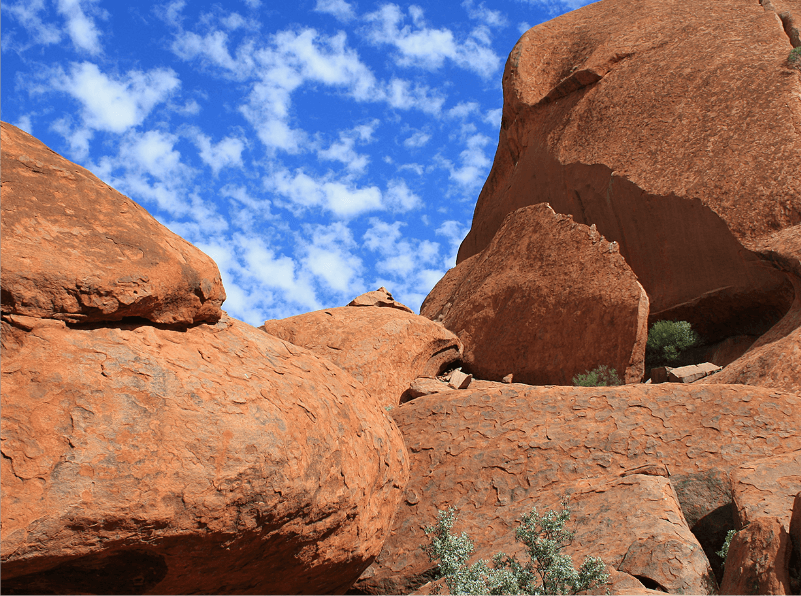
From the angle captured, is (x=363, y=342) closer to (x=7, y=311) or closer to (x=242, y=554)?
(x=242, y=554)

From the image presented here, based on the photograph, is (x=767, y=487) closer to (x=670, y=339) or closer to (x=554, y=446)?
(x=554, y=446)

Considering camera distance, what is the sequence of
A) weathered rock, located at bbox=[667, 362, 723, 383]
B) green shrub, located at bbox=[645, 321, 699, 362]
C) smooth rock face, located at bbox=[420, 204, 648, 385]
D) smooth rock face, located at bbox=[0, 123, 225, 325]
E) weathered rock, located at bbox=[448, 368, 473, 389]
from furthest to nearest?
1. green shrub, located at bbox=[645, 321, 699, 362]
2. smooth rock face, located at bbox=[420, 204, 648, 385]
3. weathered rock, located at bbox=[667, 362, 723, 383]
4. weathered rock, located at bbox=[448, 368, 473, 389]
5. smooth rock face, located at bbox=[0, 123, 225, 325]

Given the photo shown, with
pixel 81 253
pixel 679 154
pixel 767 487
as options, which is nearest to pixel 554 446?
pixel 767 487

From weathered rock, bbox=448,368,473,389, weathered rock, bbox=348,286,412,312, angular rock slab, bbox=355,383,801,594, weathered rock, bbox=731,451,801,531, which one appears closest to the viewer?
weathered rock, bbox=731,451,801,531

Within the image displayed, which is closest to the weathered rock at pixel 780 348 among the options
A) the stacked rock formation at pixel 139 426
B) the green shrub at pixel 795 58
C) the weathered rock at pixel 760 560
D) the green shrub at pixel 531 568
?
the green shrub at pixel 795 58

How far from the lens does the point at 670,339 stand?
10.1 metres

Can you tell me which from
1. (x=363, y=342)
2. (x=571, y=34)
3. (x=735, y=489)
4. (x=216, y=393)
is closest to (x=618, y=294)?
(x=363, y=342)

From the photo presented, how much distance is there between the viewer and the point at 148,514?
→ 3.36m

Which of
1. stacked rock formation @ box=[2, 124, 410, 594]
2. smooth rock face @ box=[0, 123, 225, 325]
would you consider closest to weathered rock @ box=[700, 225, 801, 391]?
stacked rock formation @ box=[2, 124, 410, 594]

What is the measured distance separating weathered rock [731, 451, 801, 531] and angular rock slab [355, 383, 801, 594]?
0.47 metres

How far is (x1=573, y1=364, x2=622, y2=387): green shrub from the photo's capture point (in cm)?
844

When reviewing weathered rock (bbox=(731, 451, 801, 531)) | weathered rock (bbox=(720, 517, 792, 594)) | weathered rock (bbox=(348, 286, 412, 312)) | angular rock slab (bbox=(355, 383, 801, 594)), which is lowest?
weathered rock (bbox=(720, 517, 792, 594))

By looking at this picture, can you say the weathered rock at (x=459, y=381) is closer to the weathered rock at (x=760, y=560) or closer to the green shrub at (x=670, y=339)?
the green shrub at (x=670, y=339)

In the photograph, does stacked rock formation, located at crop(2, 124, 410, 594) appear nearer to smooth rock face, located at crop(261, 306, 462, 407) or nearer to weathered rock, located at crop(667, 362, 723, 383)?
smooth rock face, located at crop(261, 306, 462, 407)
